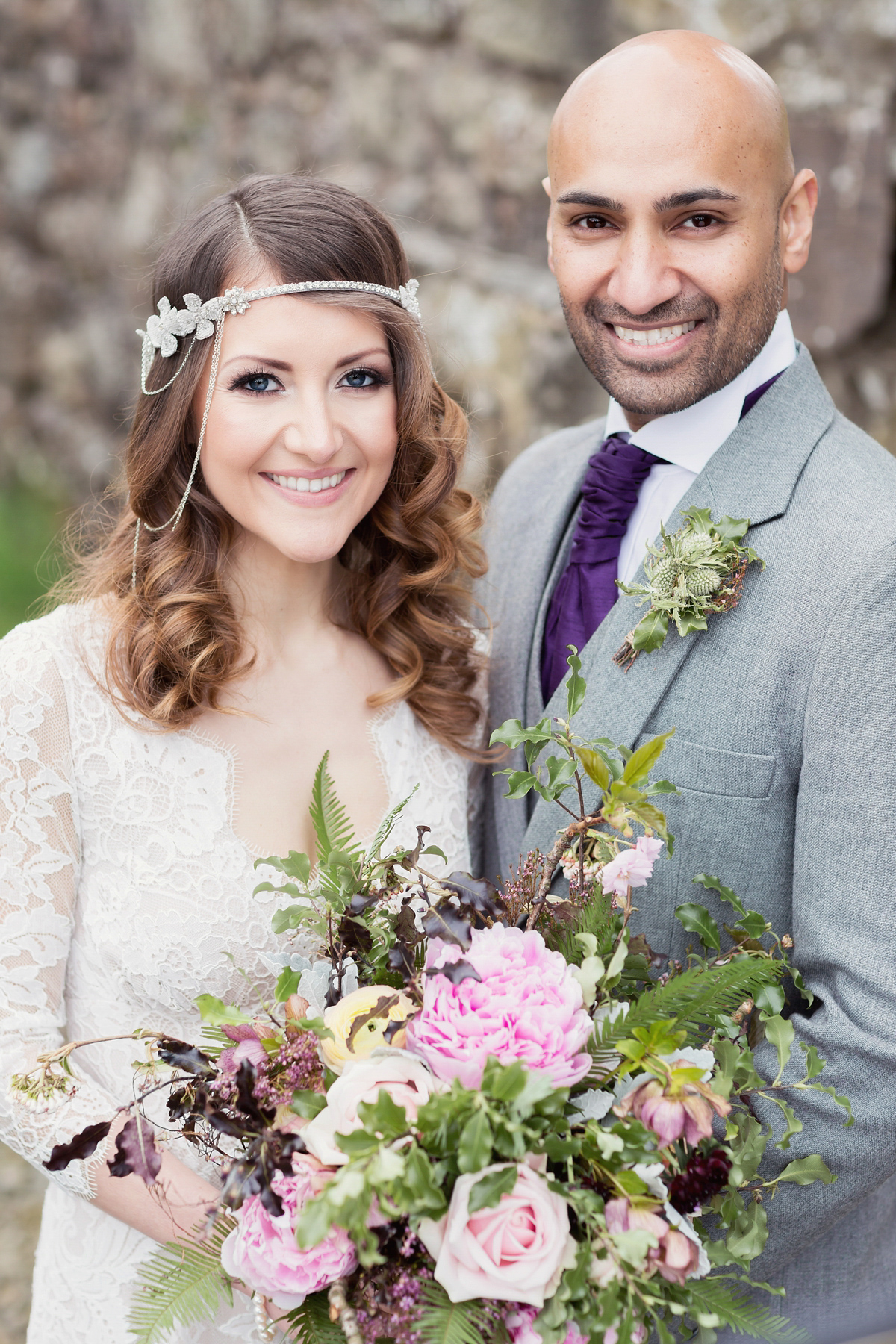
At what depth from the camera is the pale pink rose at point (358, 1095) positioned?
134 centimetres

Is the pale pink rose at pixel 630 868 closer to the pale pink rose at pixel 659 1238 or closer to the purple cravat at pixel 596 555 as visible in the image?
the pale pink rose at pixel 659 1238

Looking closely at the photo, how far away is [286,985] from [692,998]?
1.73ft

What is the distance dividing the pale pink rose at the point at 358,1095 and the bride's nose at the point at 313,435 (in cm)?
112

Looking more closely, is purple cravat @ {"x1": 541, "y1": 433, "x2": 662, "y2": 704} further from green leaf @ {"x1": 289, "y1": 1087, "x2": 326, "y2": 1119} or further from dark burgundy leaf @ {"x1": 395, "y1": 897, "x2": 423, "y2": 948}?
green leaf @ {"x1": 289, "y1": 1087, "x2": 326, "y2": 1119}

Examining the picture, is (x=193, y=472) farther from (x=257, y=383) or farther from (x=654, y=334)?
(x=654, y=334)

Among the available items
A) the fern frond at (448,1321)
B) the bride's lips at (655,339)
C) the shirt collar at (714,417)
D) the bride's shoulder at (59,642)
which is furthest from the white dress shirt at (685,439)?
the fern frond at (448,1321)

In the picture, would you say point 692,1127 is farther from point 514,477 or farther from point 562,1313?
point 514,477

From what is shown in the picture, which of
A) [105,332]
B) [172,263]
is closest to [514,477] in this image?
[172,263]

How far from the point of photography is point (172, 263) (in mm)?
2273

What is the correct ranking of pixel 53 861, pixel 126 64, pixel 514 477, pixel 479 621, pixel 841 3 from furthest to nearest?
pixel 126 64
pixel 841 3
pixel 514 477
pixel 479 621
pixel 53 861

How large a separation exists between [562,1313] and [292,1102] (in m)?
0.38

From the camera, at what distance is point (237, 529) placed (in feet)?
7.98

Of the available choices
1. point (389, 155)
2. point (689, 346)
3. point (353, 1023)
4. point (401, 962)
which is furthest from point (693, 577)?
point (389, 155)

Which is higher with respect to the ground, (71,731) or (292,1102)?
(71,731)
